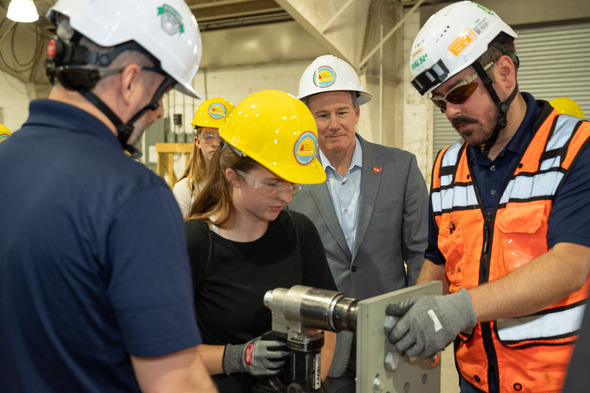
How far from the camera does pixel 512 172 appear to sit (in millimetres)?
1653

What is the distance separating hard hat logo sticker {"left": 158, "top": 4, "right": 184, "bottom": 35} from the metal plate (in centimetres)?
74

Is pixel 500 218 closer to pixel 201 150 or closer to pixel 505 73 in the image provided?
pixel 505 73

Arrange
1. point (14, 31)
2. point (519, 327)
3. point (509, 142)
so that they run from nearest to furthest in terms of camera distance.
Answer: point (519, 327) → point (509, 142) → point (14, 31)

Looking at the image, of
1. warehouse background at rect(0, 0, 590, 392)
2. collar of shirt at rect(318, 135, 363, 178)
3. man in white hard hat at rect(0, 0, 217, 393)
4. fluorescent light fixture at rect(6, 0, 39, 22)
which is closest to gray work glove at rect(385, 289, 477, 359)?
man in white hard hat at rect(0, 0, 217, 393)

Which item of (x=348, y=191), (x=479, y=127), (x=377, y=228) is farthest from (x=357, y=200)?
(x=479, y=127)

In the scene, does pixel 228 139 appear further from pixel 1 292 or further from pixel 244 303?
pixel 1 292

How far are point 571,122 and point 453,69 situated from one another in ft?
1.32

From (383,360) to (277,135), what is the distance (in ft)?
2.41

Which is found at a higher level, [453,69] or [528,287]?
[453,69]

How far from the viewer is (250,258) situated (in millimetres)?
1655

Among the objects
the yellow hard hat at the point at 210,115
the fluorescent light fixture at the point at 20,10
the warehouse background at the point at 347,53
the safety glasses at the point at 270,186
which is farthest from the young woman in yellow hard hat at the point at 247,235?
the fluorescent light fixture at the point at 20,10

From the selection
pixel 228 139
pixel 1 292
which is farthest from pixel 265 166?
pixel 1 292

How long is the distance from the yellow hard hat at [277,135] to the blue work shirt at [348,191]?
32.3 inches

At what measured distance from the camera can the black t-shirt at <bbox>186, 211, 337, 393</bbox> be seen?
160 cm
